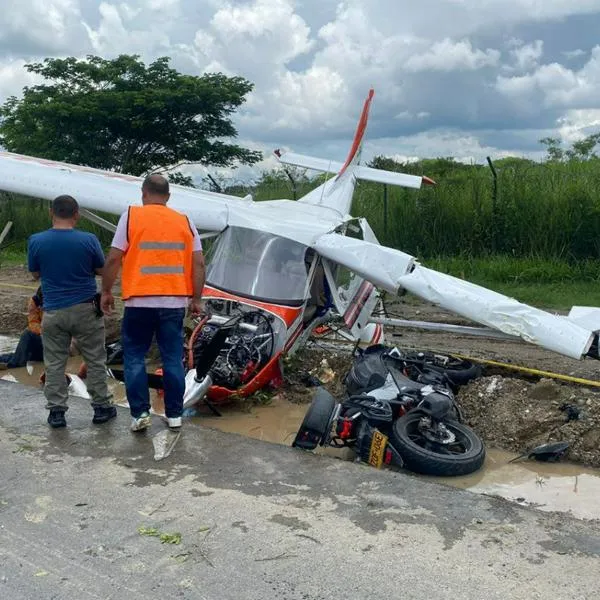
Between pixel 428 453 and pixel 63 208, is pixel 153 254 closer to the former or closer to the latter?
pixel 63 208

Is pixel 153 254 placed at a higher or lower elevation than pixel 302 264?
higher

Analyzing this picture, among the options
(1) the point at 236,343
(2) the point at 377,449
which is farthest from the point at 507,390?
(1) the point at 236,343

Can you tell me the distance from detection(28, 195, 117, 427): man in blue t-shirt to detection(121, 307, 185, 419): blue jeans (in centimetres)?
40

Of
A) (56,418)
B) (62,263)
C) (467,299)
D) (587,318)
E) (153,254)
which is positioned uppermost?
(153,254)

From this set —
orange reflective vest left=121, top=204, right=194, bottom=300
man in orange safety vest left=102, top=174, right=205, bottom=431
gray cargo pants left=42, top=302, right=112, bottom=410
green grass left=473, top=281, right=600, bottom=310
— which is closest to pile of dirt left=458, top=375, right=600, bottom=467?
man in orange safety vest left=102, top=174, right=205, bottom=431

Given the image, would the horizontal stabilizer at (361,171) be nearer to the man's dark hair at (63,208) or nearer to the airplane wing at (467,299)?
the airplane wing at (467,299)

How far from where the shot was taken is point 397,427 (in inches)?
216

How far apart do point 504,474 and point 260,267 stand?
336cm

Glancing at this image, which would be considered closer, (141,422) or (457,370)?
(141,422)

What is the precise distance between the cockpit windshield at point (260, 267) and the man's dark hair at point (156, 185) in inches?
91.6

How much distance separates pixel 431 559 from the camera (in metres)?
3.49

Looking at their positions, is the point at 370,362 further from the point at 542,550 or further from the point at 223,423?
the point at 542,550

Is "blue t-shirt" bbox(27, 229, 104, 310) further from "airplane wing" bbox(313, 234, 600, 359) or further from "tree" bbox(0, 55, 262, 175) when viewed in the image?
"tree" bbox(0, 55, 262, 175)

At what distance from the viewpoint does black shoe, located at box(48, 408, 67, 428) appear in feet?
17.8
